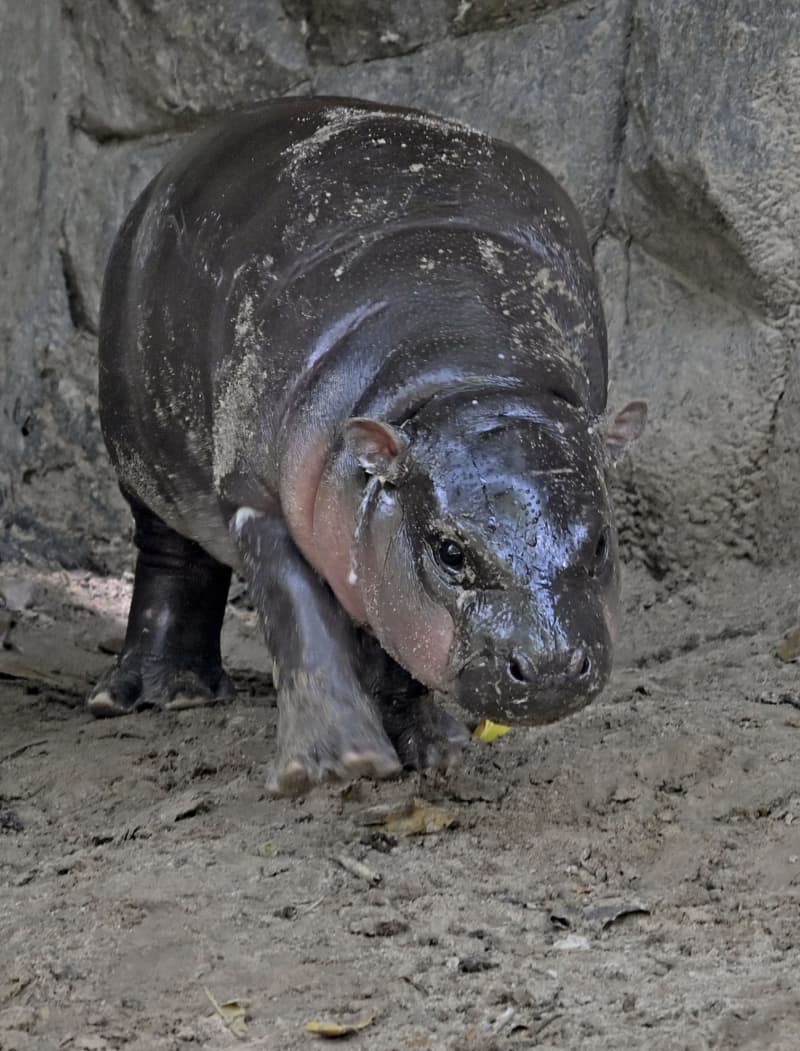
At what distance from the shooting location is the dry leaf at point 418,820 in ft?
11.7

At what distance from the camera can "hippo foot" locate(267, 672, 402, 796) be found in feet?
12.3

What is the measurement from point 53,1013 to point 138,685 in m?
2.53

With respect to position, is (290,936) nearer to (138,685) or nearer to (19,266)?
(138,685)

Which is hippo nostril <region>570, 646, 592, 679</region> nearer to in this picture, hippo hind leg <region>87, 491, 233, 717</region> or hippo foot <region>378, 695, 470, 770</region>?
hippo foot <region>378, 695, 470, 770</region>

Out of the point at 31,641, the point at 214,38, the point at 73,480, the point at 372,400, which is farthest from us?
the point at 73,480

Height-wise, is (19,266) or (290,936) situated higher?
(19,266)

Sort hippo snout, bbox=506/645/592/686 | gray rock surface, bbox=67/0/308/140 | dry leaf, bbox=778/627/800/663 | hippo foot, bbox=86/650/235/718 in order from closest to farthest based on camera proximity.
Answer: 1. hippo snout, bbox=506/645/592/686
2. dry leaf, bbox=778/627/800/663
3. hippo foot, bbox=86/650/235/718
4. gray rock surface, bbox=67/0/308/140

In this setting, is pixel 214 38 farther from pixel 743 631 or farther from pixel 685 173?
pixel 743 631

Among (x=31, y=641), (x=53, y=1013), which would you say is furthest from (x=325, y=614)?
(x=31, y=641)

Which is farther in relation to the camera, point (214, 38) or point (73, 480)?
point (73, 480)

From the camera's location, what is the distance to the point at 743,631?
5.21 meters

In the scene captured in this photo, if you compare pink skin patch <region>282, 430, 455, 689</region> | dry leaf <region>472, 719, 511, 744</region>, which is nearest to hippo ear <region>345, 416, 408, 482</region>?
pink skin patch <region>282, 430, 455, 689</region>

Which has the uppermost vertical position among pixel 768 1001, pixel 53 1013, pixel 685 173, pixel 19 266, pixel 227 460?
pixel 685 173

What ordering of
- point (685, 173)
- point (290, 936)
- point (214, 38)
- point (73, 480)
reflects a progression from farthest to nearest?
point (73, 480) < point (214, 38) < point (685, 173) < point (290, 936)
